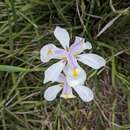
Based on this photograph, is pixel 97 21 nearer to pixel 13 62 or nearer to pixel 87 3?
pixel 87 3

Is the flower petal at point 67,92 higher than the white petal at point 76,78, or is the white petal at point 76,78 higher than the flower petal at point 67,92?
the white petal at point 76,78

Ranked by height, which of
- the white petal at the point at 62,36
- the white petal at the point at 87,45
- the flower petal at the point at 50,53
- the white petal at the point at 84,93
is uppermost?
the white petal at the point at 62,36

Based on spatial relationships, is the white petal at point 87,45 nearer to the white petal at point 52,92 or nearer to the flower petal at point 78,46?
the flower petal at point 78,46

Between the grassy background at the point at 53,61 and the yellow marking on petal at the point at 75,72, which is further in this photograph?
the grassy background at the point at 53,61

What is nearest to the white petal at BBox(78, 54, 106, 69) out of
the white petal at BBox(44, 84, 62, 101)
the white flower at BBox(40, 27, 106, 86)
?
the white flower at BBox(40, 27, 106, 86)

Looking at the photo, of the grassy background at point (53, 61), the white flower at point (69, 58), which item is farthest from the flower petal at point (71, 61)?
the grassy background at point (53, 61)

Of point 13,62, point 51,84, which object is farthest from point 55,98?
point 13,62

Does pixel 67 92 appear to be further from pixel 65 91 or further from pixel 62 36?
pixel 62 36
